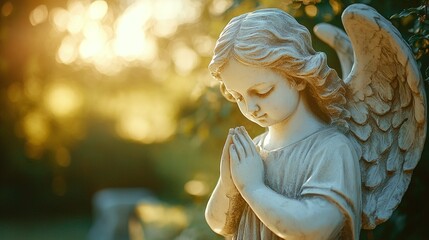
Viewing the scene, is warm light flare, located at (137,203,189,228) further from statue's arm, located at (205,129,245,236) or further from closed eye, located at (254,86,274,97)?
closed eye, located at (254,86,274,97)

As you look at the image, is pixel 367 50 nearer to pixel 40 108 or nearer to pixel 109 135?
pixel 40 108

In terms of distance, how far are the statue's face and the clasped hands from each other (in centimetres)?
9

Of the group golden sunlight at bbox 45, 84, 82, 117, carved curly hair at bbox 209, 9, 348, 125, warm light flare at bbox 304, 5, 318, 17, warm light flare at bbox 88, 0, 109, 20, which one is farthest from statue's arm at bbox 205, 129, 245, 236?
golden sunlight at bbox 45, 84, 82, 117

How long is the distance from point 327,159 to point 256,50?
1.30ft

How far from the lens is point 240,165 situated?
214 cm

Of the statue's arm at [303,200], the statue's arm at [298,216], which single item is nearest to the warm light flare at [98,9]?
the statue's arm at [303,200]

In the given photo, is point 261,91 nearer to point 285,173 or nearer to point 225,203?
point 285,173

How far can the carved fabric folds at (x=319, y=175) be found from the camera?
2.05 m

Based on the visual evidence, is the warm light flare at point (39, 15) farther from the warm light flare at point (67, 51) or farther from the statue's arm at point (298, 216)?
the statue's arm at point (298, 216)

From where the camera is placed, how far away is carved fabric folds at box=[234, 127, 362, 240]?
2049 mm

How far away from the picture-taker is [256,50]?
206 cm

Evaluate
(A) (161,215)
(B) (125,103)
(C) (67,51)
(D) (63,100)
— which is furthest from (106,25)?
(B) (125,103)

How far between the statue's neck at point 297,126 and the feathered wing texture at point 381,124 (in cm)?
16

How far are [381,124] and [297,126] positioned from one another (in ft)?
1.03
